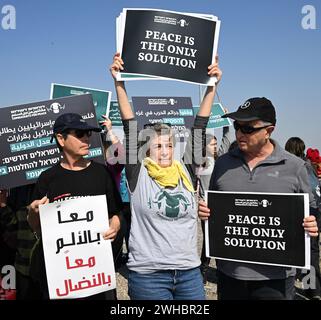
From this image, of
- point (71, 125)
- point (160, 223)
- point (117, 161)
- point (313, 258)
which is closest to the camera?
point (160, 223)

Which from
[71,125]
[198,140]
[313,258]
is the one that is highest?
[71,125]

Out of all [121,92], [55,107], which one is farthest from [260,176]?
[55,107]

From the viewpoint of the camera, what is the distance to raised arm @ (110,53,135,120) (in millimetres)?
3045

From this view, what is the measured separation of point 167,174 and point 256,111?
0.73 meters

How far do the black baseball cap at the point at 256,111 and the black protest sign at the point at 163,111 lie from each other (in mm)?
5035

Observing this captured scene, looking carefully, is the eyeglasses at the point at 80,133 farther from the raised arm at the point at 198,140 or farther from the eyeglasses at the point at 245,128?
the eyeglasses at the point at 245,128

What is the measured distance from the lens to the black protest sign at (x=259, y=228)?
2719 mm

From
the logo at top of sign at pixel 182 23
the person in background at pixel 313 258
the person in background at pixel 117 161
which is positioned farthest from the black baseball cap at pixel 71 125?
the person in background at pixel 313 258

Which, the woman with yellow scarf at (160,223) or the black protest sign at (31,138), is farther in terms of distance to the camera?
the black protest sign at (31,138)

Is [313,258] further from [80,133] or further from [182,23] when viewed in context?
[80,133]

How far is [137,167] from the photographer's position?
2941 millimetres

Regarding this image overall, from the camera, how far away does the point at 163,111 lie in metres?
8.16
